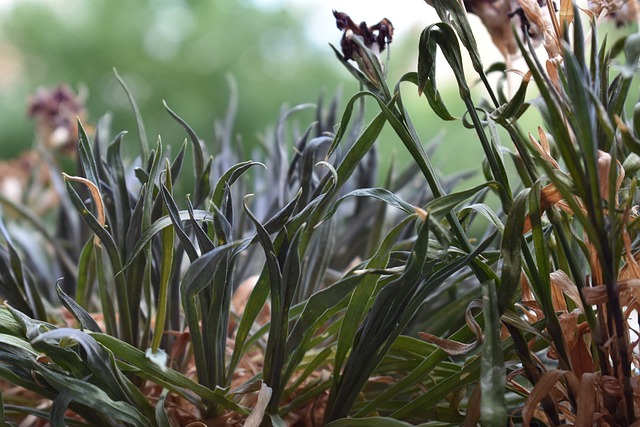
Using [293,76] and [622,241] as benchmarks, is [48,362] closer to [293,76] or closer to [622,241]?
[622,241]

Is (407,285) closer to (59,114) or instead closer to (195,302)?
(195,302)

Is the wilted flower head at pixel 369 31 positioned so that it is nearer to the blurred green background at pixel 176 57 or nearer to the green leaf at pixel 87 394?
the green leaf at pixel 87 394

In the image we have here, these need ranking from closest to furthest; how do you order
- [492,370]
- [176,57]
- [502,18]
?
[492,370] → [502,18] → [176,57]

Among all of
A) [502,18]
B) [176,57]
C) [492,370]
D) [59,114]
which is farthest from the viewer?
[176,57]

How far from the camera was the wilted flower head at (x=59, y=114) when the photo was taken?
717mm

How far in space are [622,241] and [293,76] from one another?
2126 mm

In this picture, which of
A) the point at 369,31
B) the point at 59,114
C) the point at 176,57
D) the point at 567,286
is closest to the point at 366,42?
the point at 369,31

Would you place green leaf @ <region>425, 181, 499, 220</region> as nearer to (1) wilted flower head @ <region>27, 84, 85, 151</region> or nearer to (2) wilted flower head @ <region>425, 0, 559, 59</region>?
(2) wilted flower head @ <region>425, 0, 559, 59</region>

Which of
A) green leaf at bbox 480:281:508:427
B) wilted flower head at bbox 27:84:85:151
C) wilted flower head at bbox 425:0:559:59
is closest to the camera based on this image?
green leaf at bbox 480:281:508:427

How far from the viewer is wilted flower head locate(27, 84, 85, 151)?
0.72 meters

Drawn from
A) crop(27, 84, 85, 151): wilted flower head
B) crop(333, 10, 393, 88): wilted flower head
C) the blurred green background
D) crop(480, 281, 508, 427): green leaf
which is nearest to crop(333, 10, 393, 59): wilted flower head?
crop(333, 10, 393, 88): wilted flower head

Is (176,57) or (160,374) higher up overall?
(176,57)

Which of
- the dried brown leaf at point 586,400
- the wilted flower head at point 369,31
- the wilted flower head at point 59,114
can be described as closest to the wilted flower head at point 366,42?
the wilted flower head at point 369,31

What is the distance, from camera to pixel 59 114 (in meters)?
0.72
